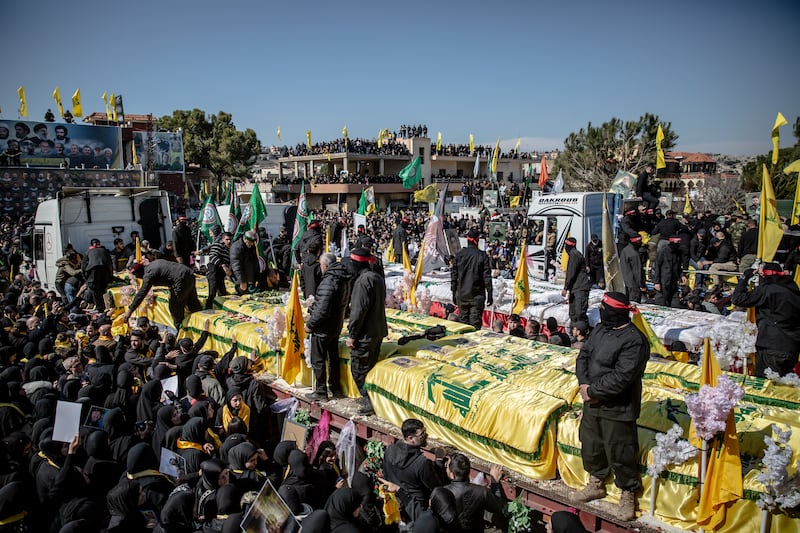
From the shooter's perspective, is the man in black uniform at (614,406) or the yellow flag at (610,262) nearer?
the man in black uniform at (614,406)

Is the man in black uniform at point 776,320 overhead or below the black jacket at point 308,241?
below

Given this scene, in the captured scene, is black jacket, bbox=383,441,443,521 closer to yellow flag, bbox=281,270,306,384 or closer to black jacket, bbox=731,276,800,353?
yellow flag, bbox=281,270,306,384

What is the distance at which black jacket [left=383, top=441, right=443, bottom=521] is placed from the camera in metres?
3.94

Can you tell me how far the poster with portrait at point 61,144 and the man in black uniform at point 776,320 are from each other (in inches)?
1777

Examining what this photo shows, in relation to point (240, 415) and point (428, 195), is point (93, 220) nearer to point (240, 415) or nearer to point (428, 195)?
point (240, 415)

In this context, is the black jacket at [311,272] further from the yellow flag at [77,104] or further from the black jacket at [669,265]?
the yellow flag at [77,104]

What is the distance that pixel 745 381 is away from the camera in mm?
4988

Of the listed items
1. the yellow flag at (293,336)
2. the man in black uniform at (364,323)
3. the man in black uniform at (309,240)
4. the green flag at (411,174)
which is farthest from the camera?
the green flag at (411,174)

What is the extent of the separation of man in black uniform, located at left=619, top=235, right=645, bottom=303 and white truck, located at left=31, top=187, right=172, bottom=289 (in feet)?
36.2

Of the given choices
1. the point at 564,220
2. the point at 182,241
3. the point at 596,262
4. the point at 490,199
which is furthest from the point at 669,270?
the point at 490,199

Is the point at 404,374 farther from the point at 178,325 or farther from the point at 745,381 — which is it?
the point at 178,325

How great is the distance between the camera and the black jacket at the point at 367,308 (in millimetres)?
5434

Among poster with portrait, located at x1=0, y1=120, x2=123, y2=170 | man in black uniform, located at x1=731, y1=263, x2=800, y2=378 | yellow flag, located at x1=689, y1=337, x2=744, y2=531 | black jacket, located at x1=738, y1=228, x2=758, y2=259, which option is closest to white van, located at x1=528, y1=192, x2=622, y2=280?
black jacket, located at x1=738, y1=228, x2=758, y2=259

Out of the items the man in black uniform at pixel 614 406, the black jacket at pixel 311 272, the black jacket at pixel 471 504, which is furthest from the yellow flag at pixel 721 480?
the black jacket at pixel 311 272
